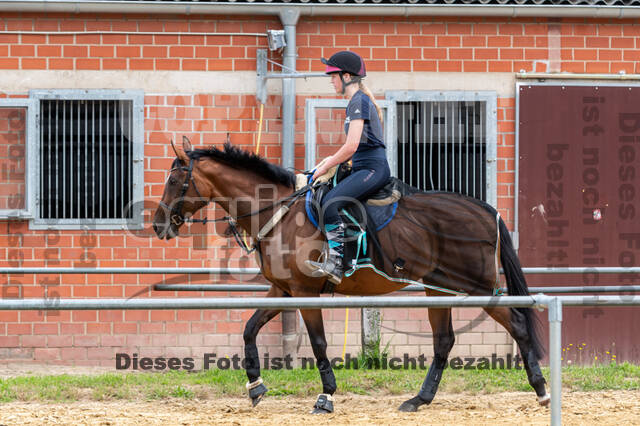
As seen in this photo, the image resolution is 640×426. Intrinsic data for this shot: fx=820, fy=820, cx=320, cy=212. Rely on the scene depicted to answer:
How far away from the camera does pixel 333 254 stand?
6223mm

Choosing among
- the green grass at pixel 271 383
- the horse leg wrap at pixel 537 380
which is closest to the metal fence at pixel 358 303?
the horse leg wrap at pixel 537 380

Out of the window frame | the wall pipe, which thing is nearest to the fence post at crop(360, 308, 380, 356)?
the wall pipe

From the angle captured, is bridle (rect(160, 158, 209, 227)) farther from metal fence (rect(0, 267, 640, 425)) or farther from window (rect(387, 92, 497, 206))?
window (rect(387, 92, 497, 206))

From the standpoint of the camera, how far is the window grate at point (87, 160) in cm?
881

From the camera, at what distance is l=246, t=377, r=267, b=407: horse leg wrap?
6.45 metres

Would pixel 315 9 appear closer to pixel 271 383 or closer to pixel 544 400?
pixel 271 383

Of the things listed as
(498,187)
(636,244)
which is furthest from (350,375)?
(636,244)

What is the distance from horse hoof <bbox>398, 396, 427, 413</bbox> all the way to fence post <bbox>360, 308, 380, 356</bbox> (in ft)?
6.37

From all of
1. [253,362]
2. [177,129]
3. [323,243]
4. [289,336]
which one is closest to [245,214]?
[323,243]

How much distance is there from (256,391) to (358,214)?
161 cm

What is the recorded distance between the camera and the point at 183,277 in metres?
8.88

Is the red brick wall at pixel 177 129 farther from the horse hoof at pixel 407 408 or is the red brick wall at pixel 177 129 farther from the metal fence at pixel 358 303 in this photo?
the metal fence at pixel 358 303

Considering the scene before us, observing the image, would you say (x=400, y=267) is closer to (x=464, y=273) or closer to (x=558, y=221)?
(x=464, y=273)

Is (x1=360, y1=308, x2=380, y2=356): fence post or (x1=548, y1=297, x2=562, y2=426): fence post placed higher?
(x1=548, y1=297, x2=562, y2=426): fence post
